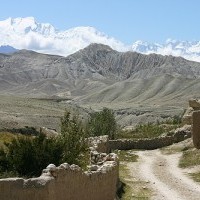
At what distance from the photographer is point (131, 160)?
3139 cm

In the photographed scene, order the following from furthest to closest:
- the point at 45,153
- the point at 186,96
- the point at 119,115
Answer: the point at 186,96 → the point at 119,115 → the point at 45,153

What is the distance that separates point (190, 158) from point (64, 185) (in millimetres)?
18345

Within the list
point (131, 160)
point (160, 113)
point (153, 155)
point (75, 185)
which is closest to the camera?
point (75, 185)

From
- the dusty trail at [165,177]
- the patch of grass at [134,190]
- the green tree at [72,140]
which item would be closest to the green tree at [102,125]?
the dusty trail at [165,177]

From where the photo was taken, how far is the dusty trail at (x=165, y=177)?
19125mm

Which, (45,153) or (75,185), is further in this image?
(45,153)

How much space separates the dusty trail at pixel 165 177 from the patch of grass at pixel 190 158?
408 mm

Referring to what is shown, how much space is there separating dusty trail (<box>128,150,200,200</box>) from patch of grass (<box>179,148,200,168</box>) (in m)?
0.41

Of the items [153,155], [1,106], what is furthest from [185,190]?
[1,106]

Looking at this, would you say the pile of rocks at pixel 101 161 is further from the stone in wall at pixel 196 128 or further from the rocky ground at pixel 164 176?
the stone in wall at pixel 196 128

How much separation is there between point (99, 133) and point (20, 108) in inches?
3092

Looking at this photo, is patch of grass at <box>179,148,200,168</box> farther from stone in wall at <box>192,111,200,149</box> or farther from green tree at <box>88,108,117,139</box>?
green tree at <box>88,108,117,139</box>

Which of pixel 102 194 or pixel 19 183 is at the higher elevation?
pixel 19 183

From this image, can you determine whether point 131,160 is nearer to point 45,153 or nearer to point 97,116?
point 45,153
